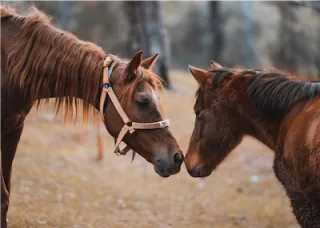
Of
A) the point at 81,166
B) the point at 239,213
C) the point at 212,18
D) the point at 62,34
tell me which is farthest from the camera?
the point at 212,18

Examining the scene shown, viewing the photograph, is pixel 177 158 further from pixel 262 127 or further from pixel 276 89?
pixel 276 89

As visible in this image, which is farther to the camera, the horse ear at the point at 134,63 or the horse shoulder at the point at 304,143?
the horse ear at the point at 134,63

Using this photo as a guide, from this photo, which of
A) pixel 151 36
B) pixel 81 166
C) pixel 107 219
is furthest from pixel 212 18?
pixel 107 219

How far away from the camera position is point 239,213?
7.14m

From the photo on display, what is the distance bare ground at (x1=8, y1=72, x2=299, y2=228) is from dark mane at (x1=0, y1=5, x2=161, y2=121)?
1870 millimetres

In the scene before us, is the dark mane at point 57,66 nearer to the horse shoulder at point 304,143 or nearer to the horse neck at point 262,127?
the horse neck at point 262,127

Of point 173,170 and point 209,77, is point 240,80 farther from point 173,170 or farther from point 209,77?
point 173,170

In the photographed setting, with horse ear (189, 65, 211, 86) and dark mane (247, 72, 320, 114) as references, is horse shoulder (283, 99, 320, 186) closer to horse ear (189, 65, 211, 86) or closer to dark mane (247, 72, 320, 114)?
dark mane (247, 72, 320, 114)

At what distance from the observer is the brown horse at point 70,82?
13.7 feet

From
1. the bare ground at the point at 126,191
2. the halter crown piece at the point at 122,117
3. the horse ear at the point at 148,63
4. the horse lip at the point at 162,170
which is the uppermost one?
the horse ear at the point at 148,63

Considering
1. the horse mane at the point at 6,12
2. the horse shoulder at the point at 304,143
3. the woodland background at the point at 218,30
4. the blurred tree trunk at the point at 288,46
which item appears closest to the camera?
the horse shoulder at the point at 304,143

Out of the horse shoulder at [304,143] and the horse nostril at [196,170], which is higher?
the horse shoulder at [304,143]

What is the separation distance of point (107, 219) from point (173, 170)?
8.02 feet

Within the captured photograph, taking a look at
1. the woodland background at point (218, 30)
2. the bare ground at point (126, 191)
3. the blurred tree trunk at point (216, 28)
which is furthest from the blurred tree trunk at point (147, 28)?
the blurred tree trunk at point (216, 28)
